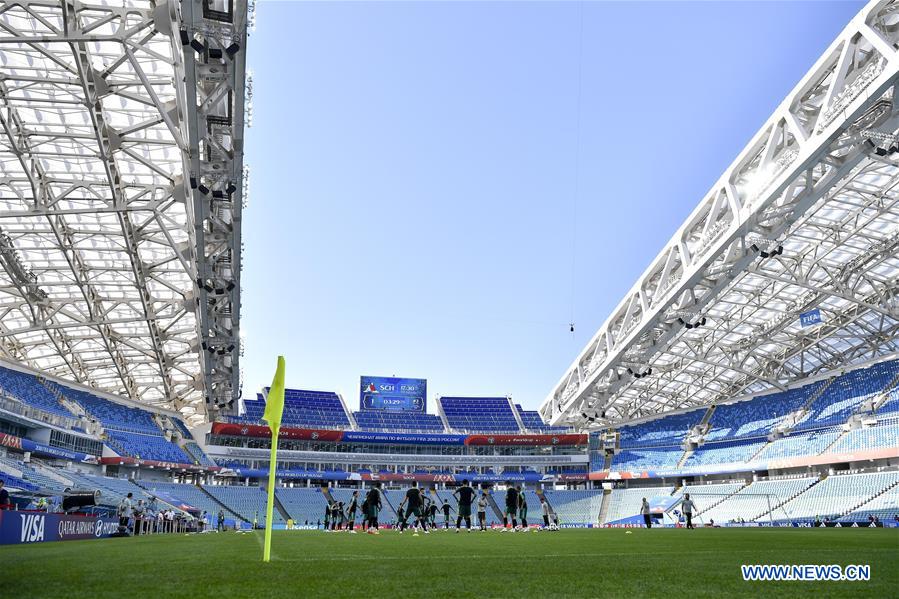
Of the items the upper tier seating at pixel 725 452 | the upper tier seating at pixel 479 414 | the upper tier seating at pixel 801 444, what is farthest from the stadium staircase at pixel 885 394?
the upper tier seating at pixel 479 414

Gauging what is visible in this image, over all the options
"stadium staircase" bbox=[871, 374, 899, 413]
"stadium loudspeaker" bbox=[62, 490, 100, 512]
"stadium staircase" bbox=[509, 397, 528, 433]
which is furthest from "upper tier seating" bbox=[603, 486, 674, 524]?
"stadium loudspeaker" bbox=[62, 490, 100, 512]

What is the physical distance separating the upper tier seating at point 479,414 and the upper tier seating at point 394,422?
8.50 ft

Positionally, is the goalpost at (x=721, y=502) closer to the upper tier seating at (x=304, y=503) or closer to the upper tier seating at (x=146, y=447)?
the upper tier seating at (x=304, y=503)

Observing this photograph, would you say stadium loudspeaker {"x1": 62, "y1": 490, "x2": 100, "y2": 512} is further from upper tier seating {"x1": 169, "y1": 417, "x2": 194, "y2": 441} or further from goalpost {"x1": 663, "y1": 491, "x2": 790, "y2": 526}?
goalpost {"x1": 663, "y1": 491, "x2": 790, "y2": 526}

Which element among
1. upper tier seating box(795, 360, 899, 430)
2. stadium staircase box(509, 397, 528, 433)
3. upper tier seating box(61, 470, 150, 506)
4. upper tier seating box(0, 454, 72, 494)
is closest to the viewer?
upper tier seating box(0, 454, 72, 494)

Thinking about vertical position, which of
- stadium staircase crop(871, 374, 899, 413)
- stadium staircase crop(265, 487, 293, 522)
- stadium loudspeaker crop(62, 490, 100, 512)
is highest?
stadium staircase crop(871, 374, 899, 413)

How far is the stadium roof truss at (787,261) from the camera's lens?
23.2m

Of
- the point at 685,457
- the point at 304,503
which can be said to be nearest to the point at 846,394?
the point at 685,457

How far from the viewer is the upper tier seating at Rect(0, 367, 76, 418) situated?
4088 centimetres

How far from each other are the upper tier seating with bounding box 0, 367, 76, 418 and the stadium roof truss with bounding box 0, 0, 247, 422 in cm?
238

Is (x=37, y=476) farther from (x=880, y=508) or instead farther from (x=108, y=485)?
(x=880, y=508)

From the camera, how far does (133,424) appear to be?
181 ft

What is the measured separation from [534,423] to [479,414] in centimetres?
642

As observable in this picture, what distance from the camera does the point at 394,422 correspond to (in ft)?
235
